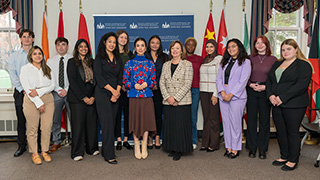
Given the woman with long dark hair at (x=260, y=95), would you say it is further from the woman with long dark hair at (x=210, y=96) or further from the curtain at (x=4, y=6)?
the curtain at (x=4, y=6)

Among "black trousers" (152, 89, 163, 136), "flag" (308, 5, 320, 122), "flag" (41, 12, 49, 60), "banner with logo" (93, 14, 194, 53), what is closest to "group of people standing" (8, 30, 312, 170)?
"black trousers" (152, 89, 163, 136)

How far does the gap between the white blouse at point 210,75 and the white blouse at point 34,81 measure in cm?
211

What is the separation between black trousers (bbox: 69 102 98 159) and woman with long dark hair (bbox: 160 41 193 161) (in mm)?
1016

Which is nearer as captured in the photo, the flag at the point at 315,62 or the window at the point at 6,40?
the flag at the point at 315,62

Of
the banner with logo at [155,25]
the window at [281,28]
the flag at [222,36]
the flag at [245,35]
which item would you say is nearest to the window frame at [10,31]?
the banner with logo at [155,25]

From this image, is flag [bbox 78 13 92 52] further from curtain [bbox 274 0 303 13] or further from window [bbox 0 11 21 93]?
curtain [bbox 274 0 303 13]

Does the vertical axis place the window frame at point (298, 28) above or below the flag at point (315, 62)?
above

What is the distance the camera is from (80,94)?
3.36 meters

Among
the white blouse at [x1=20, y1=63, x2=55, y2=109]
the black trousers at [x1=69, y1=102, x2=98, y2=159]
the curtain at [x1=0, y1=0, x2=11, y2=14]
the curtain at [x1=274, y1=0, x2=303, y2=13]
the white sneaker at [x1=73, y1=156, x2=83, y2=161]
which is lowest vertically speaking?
the white sneaker at [x1=73, y1=156, x2=83, y2=161]

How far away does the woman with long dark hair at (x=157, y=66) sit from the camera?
3760 mm

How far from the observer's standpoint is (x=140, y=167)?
324cm

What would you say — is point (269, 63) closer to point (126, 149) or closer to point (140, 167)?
point (140, 167)

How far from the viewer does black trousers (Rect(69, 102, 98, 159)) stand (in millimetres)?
3457

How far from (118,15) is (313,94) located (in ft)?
11.5
